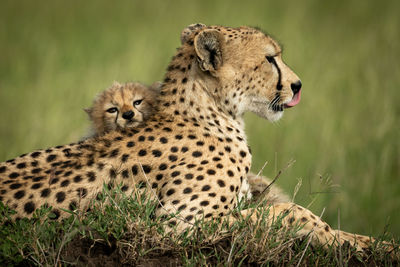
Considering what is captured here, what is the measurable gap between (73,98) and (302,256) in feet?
15.0

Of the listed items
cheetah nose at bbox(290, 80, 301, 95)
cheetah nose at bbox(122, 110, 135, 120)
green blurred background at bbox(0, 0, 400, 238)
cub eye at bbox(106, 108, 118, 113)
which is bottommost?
green blurred background at bbox(0, 0, 400, 238)

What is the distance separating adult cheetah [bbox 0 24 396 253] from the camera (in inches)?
117

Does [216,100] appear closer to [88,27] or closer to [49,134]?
[49,134]

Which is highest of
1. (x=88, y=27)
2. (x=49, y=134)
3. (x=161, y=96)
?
(x=161, y=96)

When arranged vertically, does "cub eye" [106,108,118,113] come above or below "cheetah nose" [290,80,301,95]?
below

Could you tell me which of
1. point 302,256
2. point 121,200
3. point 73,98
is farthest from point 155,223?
point 73,98

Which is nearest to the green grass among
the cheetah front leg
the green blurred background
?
the cheetah front leg

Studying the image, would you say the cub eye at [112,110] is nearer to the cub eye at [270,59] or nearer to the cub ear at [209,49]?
the cub ear at [209,49]

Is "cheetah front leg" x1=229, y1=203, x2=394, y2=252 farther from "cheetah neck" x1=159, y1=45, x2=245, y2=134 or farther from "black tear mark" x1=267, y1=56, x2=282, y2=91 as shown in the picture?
"black tear mark" x1=267, y1=56, x2=282, y2=91

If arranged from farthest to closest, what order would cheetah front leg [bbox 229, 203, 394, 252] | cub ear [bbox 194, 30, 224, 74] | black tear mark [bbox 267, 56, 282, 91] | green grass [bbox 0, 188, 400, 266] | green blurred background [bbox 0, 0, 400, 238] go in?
green blurred background [bbox 0, 0, 400, 238]
black tear mark [bbox 267, 56, 282, 91]
cub ear [bbox 194, 30, 224, 74]
cheetah front leg [bbox 229, 203, 394, 252]
green grass [bbox 0, 188, 400, 266]

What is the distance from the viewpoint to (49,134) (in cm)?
614

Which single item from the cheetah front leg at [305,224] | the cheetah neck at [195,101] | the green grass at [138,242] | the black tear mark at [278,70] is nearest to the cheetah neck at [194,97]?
the cheetah neck at [195,101]

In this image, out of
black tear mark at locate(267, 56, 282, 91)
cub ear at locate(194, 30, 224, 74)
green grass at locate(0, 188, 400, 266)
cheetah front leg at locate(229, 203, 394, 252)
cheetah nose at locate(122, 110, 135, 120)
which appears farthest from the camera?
cheetah nose at locate(122, 110, 135, 120)

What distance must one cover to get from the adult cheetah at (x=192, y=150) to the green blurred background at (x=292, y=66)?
0.49m
